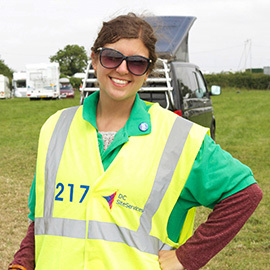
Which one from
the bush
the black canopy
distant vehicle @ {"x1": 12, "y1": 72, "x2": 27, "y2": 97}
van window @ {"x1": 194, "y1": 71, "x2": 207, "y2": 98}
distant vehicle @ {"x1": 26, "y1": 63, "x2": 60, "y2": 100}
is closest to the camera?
van window @ {"x1": 194, "y1": 71, "x2": 207, "y2": 98}

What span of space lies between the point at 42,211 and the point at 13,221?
4.28m

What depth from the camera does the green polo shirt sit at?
1739 millimetres

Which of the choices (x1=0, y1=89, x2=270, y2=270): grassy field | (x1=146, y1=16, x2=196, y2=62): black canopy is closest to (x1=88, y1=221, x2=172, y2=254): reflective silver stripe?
(x1=0, y1=89, x2=270, y2=270): grassy field

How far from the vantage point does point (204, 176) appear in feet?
5.74

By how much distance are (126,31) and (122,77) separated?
7.3 inches

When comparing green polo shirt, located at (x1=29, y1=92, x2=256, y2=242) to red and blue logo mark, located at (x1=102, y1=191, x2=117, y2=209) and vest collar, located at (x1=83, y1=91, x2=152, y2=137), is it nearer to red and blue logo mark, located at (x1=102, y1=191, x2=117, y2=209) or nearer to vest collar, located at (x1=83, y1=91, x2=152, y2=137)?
vest collar, located at (x1=83, y1=91, x2=152, y2=137)

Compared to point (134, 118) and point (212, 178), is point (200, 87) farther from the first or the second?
point (212, 178)

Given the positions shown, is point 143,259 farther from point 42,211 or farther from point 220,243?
point 42,211

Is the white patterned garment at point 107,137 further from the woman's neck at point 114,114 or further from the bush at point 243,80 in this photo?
the bush at point 243,80

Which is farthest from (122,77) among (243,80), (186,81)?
(243,80)

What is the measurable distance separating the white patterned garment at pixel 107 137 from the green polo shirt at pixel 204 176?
20 millimetres

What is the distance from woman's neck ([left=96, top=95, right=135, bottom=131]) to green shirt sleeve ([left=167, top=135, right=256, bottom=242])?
15.6 inches

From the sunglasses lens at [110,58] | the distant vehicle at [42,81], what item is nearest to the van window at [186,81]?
the sunglasses lens at [110,58]

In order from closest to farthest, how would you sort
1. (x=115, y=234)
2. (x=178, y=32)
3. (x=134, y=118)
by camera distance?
(x=115, y=234) → (x=134, y=118) → (x=178, y=32)
